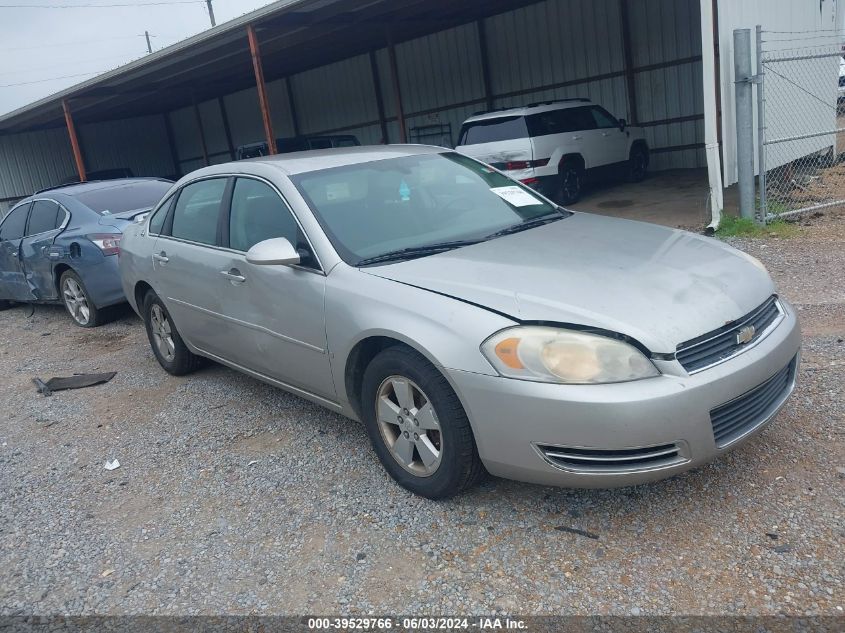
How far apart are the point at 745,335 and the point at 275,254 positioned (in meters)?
2.22

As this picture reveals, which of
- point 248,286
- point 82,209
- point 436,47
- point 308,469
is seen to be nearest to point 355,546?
point 308,469

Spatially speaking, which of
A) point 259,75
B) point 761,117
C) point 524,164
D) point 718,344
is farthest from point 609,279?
point 259,75

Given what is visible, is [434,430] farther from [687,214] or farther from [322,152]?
[687,214]

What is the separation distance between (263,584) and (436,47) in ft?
58.4

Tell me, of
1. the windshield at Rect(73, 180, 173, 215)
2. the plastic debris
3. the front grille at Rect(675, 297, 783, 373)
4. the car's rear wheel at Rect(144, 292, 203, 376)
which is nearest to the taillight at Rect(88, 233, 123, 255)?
the windshield at Rect(73, 180, 173, 215)

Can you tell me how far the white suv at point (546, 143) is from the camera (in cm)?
1152

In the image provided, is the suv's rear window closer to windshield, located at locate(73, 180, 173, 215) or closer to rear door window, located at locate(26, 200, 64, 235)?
windshield, located at locate(73, 180, 173, 215)

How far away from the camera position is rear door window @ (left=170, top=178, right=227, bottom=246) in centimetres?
470

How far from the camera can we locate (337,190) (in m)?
4.10

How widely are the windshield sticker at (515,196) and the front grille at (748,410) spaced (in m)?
1.77

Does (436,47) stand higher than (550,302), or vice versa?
(436,47)

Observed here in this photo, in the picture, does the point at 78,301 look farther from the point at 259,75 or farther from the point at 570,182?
the point at 570,182

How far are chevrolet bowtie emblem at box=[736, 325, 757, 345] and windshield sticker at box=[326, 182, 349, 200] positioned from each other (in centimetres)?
215

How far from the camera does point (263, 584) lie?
2.95 m
